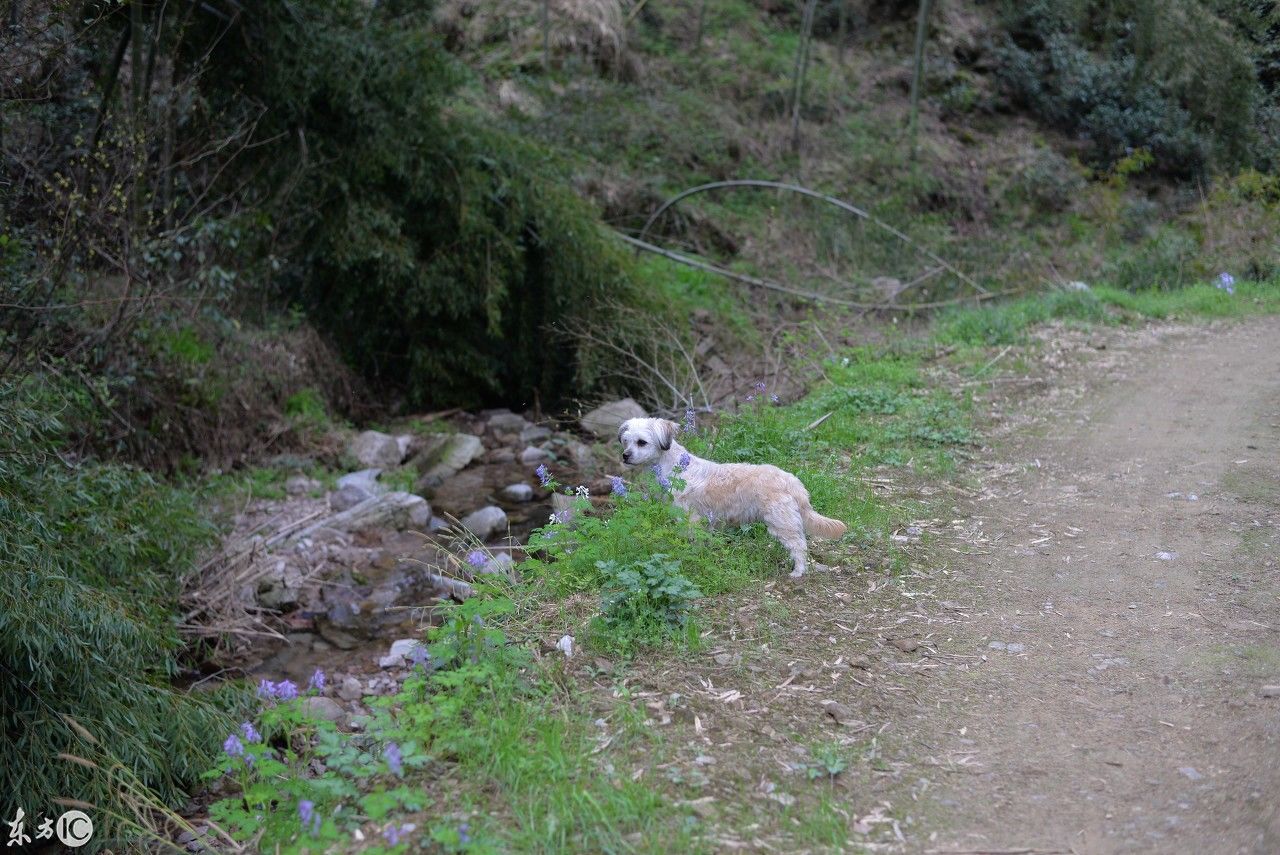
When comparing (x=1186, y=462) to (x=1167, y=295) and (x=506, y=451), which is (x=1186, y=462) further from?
(x=506, y=451)

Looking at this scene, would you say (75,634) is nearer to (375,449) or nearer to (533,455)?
(375,449)

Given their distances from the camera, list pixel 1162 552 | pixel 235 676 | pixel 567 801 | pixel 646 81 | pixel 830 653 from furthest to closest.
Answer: pixel 646 81 < pixel 235 676 < pixel 1162 552 < pixel 830 653 < pixel 567 801

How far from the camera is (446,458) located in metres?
9.65

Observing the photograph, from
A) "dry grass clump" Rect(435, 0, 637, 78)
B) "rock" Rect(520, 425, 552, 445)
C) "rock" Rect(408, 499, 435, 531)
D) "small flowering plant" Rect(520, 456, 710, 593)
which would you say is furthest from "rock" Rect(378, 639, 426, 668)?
"dry grass clump" Rect(435, 0, 637, 78)

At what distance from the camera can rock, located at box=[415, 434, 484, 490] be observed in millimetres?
9414

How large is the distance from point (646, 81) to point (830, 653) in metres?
13.4

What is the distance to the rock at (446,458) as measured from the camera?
30.9ft

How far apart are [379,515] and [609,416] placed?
2120mm

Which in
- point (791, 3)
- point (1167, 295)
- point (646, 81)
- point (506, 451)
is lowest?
point (506, 451)

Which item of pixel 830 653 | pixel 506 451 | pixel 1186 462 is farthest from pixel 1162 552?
pixel 506 451

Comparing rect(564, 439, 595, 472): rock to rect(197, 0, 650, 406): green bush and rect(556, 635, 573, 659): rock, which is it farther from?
rect(556, 635, 573, 659): rock

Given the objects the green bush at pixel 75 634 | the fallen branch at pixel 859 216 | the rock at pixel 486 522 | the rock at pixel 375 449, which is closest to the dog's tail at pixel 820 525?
the green bush at pixel 75 634

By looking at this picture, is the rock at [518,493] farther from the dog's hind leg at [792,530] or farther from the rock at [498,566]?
the dog's hind leg at [792,530]

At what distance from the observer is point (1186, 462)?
6.53 metres
